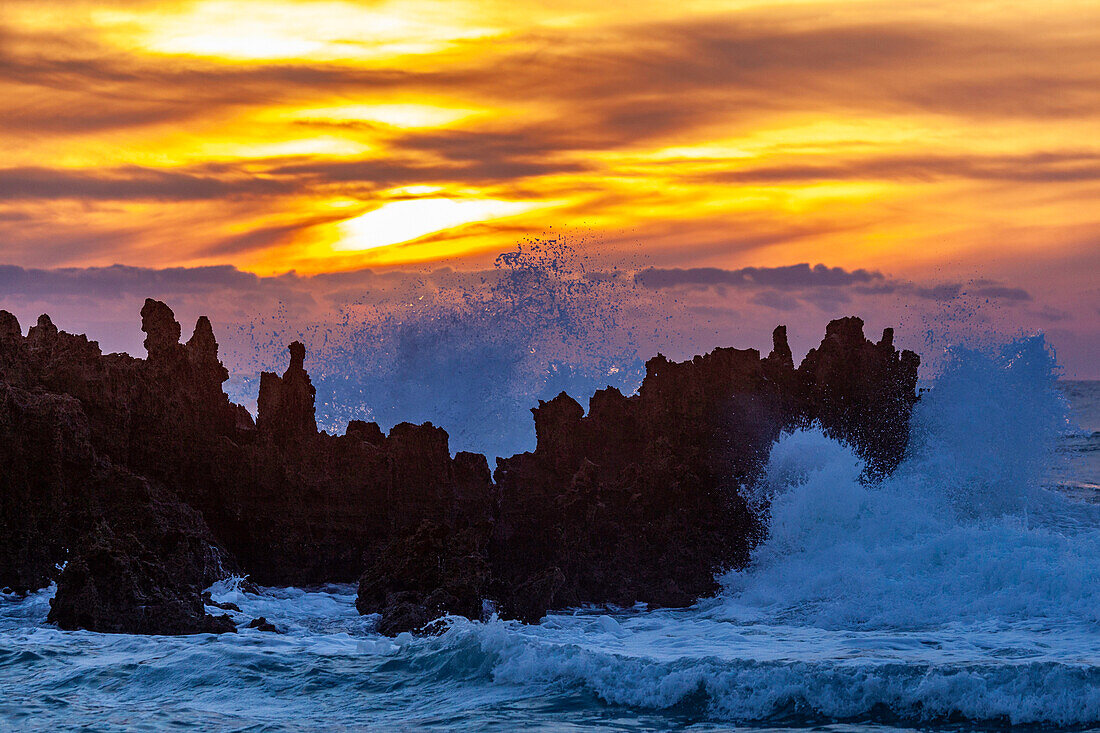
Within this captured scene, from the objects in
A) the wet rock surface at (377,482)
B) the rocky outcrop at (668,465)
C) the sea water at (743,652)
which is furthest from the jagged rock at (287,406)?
the rocky outcrop at (668,465)

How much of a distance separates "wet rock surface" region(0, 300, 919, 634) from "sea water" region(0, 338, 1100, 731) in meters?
0.80

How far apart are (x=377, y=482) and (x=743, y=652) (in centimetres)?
865

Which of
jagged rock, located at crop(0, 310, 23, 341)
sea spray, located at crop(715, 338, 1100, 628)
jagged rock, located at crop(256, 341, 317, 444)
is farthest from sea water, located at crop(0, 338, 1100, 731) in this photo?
jagged rock, located at crop(0, 310, 23, 341)

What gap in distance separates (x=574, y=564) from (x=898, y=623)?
221 inches

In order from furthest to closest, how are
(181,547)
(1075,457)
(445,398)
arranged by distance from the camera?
1. (1075,457)
2. (445,398)
3. (181,547)

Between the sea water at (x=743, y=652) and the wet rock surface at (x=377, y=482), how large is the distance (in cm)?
80

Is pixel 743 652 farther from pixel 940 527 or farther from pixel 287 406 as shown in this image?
pixel 287 406

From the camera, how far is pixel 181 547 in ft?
60.2

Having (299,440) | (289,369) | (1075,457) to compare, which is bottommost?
(1075,457)

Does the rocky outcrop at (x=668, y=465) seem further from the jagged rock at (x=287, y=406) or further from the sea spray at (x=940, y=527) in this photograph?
the jagged rock at (x=287, y=406)

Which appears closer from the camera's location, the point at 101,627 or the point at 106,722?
the point at 106,722

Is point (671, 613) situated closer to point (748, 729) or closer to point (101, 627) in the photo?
point (748, 729)

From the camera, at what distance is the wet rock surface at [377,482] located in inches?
737

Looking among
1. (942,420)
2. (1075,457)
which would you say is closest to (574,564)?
(942,420)
